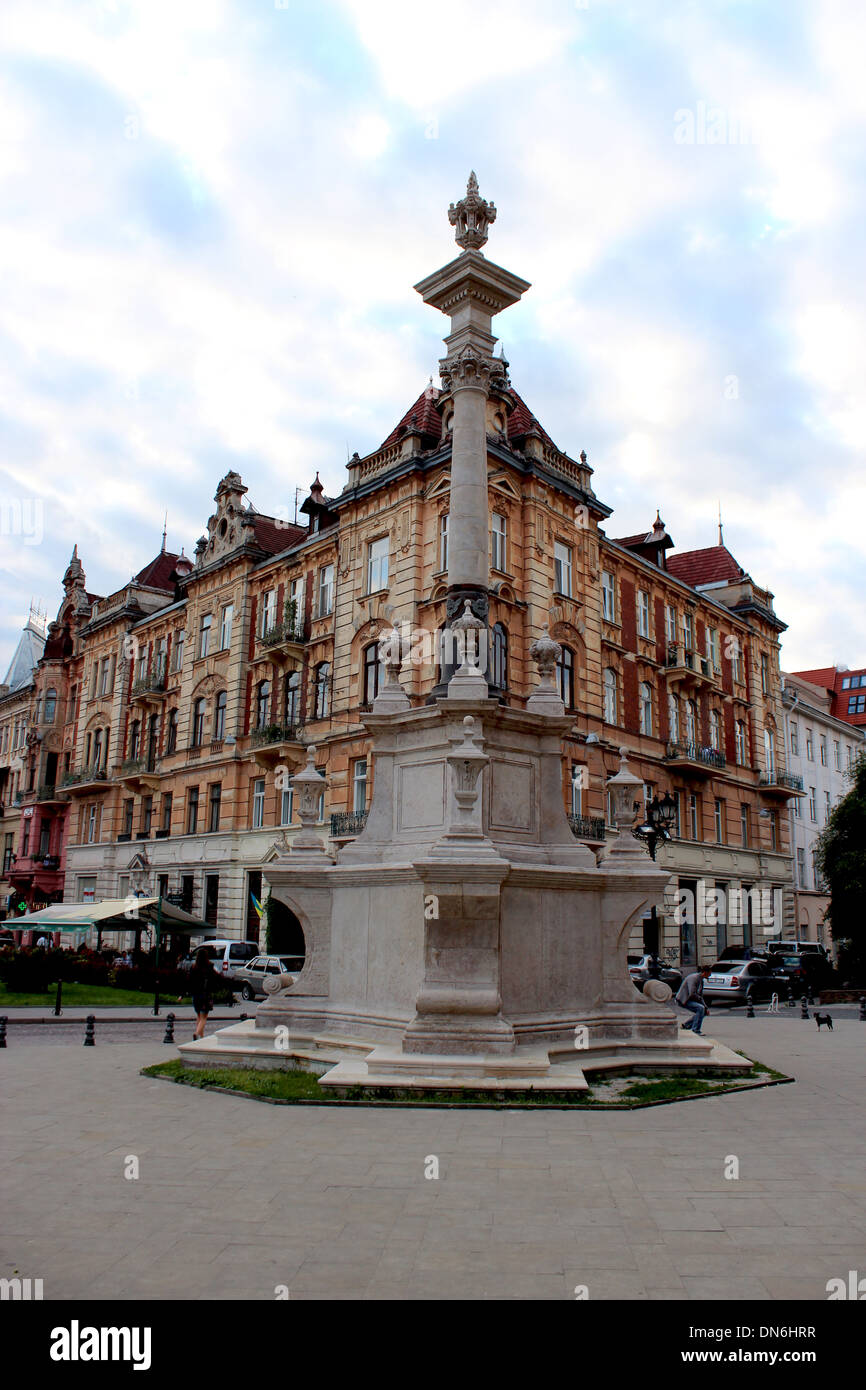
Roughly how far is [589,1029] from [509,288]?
10032 millimetres

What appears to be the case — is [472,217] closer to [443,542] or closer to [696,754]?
[443,542]

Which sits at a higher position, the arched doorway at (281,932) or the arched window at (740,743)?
the arched window at (740,743)

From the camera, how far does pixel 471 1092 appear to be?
32.2ft

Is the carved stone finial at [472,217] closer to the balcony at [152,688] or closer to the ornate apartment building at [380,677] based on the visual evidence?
the ornate apartment building at [380,677]

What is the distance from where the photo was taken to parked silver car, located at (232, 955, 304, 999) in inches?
1072

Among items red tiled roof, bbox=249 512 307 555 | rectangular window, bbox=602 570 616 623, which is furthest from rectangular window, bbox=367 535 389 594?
red tiled roof, bbox=249 512 307 555

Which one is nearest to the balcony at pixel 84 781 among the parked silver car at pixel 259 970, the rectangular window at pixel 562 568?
the parked silver car at pixel 259 970

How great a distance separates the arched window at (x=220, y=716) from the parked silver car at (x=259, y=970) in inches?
588

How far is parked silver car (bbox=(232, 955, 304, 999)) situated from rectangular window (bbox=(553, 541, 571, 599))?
46.5 feet

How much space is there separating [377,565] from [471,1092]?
25.3m

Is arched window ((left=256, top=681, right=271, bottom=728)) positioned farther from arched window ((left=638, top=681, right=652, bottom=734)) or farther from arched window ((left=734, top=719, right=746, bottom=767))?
arched window ((left=734, top=719, right=746, bottom=767))

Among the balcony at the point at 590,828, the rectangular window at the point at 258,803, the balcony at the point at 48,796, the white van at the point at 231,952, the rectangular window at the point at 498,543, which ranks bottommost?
the white van at the point at 231,952

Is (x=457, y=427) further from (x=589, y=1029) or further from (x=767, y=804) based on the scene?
(x=767, y=804)

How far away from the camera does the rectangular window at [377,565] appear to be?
33312 millimetres
